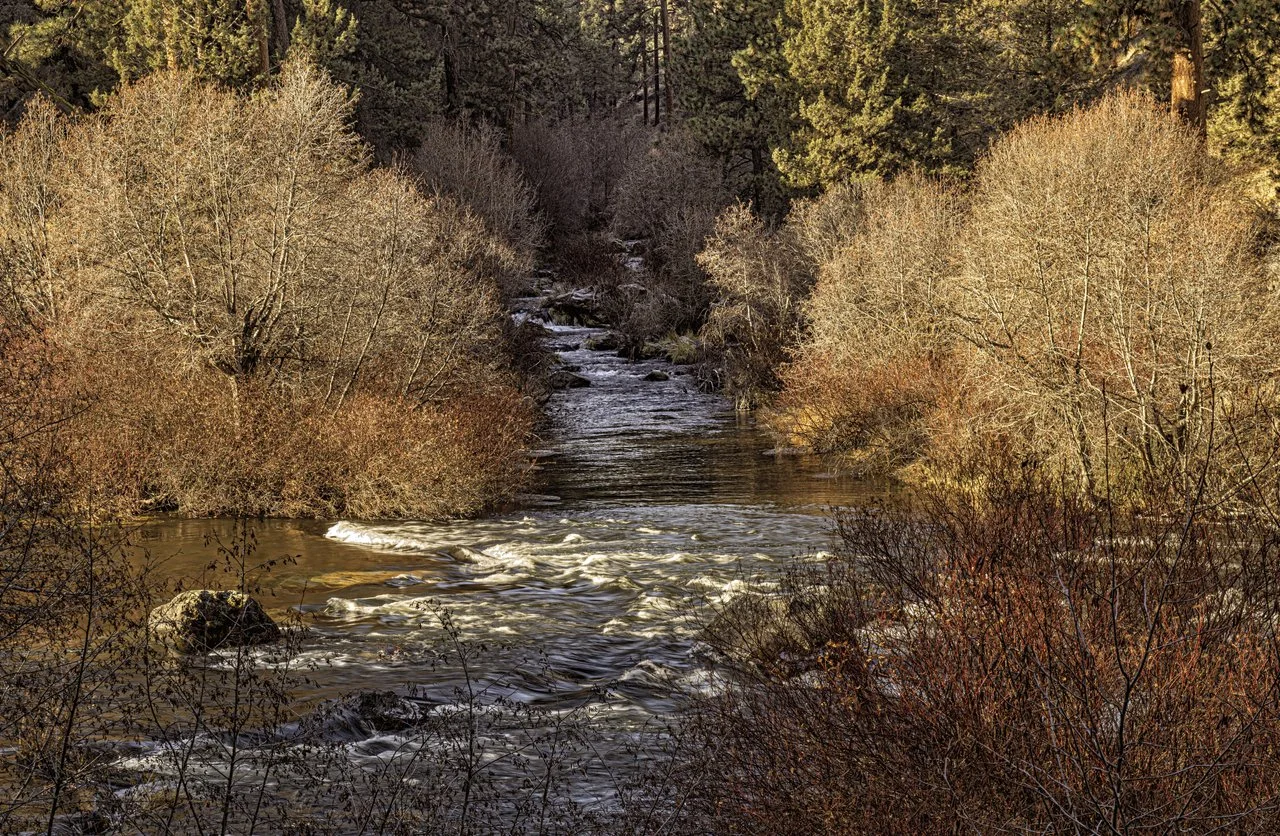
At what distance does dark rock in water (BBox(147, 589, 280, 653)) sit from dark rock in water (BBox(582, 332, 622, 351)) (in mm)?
34066

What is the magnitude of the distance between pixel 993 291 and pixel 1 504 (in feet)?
54.5

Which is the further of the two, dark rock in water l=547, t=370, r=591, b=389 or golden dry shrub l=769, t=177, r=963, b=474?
dark rock in water l=547, t=370, r=591, b=389

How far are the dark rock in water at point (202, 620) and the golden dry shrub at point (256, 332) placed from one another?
25.7ft

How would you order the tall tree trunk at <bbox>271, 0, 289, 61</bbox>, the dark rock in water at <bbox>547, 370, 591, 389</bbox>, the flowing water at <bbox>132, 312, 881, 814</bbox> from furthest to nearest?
1. the tall tree trunk at <bbox>271, 0, 289, 61</bbox>
2. the dark rock in water at <bbox>547, 370, 591, 389</bbox>
3. the flowing water at <bbox>132, 312, 881, 814</bbox>

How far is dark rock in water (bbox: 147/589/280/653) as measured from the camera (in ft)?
35.2

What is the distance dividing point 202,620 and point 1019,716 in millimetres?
8412

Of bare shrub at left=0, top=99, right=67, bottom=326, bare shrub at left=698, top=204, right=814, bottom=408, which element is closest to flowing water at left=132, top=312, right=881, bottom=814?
bare shrub at left=0, top=99, right=67, bottom=326

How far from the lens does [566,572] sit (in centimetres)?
1570

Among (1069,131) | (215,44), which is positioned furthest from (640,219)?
(1069,131)

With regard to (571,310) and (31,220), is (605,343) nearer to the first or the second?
(571,310)

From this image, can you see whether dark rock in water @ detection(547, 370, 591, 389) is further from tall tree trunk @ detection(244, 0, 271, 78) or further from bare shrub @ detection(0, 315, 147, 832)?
bare shrub @ detection(0, 315, 147, 832)

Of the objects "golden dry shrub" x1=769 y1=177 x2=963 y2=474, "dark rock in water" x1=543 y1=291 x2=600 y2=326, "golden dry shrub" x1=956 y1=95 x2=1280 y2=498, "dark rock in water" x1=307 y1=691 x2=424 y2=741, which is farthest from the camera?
"dark rock in water" x1=543 y1=291 x2=600 y2=326

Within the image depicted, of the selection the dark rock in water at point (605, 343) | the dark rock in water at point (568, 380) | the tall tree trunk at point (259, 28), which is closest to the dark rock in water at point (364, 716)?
the tall tree trunk at point (259, 28)

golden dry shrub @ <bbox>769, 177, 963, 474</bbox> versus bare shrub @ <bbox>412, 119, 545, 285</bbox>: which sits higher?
bare shrub @ <bbox>412, 119, 545, 285</bbox>
